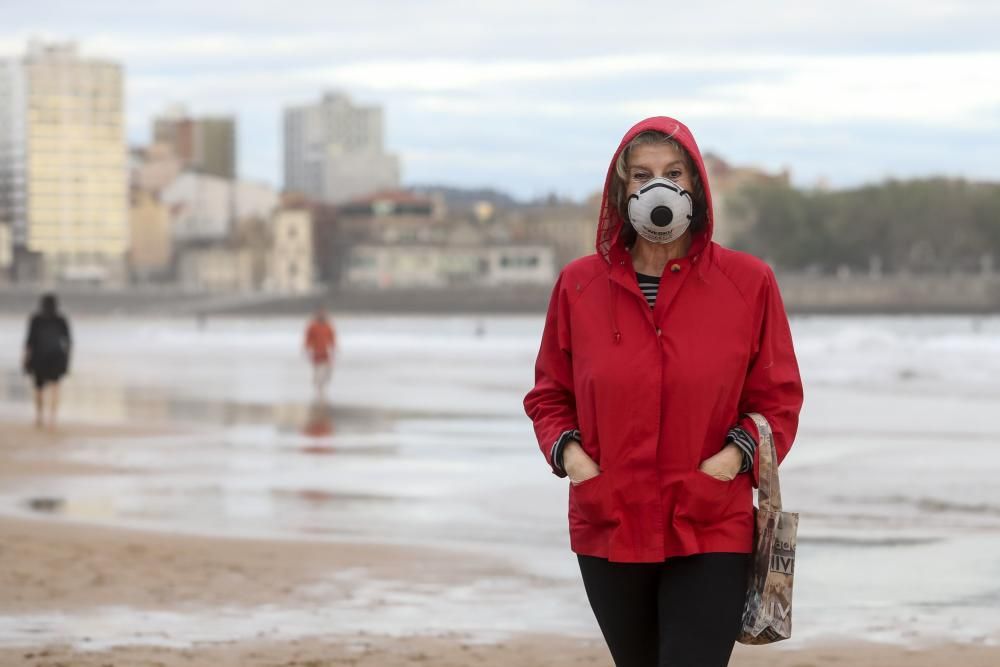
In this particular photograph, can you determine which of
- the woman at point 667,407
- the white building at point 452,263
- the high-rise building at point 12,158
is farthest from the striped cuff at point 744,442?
the high-rise building at point 12,158

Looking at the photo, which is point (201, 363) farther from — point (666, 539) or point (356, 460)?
point (666, 539)

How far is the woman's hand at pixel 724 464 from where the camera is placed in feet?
11.8

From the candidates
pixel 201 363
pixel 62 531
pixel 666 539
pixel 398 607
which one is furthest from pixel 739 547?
pixel 201 363

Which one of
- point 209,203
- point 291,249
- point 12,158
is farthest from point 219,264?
point 12,158

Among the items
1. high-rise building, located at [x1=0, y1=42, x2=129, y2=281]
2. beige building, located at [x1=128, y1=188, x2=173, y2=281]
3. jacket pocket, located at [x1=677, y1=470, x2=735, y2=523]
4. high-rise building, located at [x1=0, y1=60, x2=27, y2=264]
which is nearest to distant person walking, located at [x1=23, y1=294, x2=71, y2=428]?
jacket pocket, located at [x1=677, y1=470, x2=735, y2=523]

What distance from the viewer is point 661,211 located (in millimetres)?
3631

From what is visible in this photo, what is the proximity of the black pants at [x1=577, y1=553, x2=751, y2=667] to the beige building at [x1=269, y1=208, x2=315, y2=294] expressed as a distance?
160223 mm

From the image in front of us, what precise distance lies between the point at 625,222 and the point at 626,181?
0.09 metres

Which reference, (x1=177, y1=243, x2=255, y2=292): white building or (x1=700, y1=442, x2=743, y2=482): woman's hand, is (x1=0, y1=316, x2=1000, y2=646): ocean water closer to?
(x1=700, y1=442, x2=743, y2=482): woman's hand

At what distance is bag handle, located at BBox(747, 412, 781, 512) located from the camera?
3662 millimetres

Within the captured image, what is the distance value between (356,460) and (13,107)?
178 metres

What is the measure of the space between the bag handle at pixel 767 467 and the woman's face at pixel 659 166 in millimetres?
520

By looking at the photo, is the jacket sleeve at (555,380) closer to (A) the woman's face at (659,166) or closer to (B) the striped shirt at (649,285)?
(B) the striped shirt at (649,285)

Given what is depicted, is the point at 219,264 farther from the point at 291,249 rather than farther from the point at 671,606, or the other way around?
the point at 671,606
